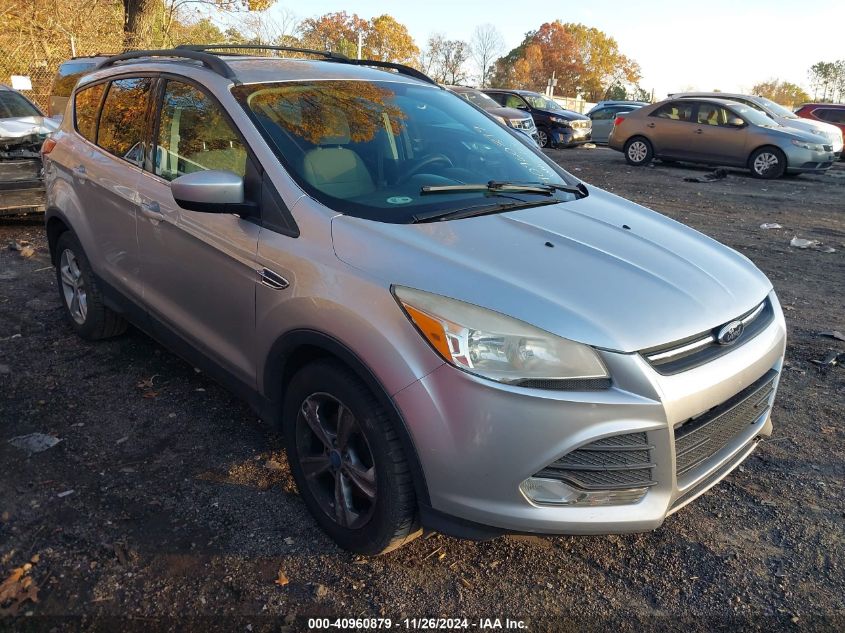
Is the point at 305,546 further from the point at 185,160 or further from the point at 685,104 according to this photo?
the point at 685,104

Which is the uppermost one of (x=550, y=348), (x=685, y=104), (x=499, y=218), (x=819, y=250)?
(x=685, y=104)

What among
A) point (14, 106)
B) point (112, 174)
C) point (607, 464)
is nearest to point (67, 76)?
point (14, 106)

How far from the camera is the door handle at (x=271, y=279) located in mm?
2572

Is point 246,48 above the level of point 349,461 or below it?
above

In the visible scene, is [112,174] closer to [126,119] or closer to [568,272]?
[126,119]

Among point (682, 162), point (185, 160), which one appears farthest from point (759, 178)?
point (185, 160)

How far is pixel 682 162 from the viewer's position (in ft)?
53.0

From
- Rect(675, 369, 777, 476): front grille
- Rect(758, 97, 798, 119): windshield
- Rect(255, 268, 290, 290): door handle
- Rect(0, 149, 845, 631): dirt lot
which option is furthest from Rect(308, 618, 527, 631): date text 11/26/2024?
Rect(758, 97, 798, 119): windshield

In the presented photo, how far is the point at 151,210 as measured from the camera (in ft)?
11.1

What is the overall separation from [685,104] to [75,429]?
15.2 m

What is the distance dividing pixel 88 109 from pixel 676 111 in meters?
14.2

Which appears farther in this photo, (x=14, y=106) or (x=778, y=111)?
(x=778, y=111)

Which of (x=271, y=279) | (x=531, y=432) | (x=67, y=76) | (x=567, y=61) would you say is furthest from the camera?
Result: (x=567, y=61)

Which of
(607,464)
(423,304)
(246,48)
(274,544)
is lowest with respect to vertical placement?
(274,544)
